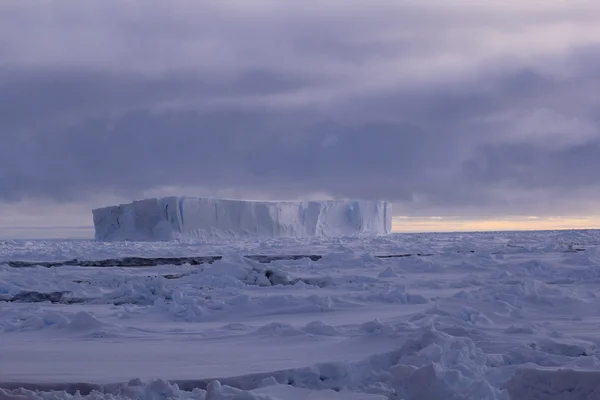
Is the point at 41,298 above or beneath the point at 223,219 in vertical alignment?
beneath

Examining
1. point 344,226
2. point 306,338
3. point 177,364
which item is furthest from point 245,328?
point 344,226

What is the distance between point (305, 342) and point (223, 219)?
26.4m

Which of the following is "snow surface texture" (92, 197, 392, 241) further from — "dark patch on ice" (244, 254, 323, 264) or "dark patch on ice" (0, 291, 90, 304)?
"dark patch on ice" (0, 291, 90, 304)

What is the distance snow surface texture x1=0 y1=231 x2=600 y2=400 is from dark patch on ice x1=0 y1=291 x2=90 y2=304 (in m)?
0.04

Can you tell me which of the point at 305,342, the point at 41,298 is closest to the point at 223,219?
the point at 41,298

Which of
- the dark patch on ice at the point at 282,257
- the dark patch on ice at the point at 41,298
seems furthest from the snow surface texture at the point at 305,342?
the dark patch on ice at the point at 282,257

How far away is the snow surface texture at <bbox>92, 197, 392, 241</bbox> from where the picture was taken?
31062 millimetres

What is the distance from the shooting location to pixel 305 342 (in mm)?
6000

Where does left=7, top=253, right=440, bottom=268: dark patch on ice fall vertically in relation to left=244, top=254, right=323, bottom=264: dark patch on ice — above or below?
below

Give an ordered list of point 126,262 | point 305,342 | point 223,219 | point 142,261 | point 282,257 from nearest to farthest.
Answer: point 305,342 < point 126,262 < point 142,261 < point 282,257 < point 223,219

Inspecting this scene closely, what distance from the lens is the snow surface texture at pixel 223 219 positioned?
31.1 m

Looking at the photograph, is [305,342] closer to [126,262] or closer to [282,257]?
[126,262]

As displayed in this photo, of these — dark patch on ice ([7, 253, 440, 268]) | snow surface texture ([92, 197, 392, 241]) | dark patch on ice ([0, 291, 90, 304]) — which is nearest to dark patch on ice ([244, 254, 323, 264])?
dark patch on ice ([7, 253, 440, 268])

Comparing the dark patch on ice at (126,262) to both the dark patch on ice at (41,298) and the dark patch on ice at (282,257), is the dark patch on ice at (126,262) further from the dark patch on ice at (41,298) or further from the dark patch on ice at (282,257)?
the dark patch on ice at (41,298)
